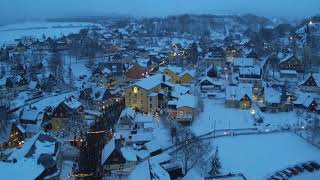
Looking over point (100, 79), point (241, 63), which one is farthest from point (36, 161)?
point (241, 63)

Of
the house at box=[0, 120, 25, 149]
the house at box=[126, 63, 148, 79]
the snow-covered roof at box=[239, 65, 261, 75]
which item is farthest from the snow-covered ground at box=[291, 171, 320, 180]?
the house at box=[126, 63, 148, 79]

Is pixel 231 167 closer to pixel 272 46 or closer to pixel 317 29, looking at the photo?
pixel 272 46

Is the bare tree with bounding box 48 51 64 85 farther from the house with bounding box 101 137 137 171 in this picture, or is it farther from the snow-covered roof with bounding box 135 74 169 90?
the house with bounding box 101 137 137 171

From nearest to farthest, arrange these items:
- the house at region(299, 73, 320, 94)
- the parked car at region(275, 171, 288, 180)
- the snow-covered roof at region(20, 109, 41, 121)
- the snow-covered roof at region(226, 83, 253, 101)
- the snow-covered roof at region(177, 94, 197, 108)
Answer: the parked car at region(275, 171, 288, 180) → the snow-covered roof at region(177, 94, 197, 108) → the snow-covered roof at region(20, 109, 41, 121) → the snow-covered roof at region(226, 83, 253, 101) → the house at region(299, 73, 320, 94)

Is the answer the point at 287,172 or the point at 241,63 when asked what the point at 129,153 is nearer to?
the point at 287,172

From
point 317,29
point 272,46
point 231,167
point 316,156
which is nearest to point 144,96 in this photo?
point 231,167

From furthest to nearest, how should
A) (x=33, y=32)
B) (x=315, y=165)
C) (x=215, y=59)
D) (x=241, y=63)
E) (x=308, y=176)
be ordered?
1. (x=33, y=32)
2. (x=215, y=59)
3. (x=241, y=63)
4. (x=315, y=165)
5. (x=308, y=176)
